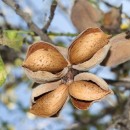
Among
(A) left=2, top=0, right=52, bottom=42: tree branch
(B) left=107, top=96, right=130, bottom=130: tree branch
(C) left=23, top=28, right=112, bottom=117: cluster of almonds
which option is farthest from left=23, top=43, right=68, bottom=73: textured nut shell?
(B) left=107, top=96, right=130, bottom=130: tree branch

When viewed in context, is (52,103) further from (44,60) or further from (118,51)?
(118,51)

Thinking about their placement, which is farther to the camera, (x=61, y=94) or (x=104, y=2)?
(x=104, y=2)

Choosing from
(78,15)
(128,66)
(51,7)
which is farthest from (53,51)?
(128,66)

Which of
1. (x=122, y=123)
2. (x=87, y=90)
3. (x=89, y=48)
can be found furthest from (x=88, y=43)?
(x=122, y=123)

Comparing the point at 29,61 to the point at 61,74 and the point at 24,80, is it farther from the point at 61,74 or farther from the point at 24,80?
the point at 24,80

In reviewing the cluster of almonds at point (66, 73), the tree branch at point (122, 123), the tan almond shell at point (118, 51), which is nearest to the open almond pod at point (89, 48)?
the cluster of almonds at point (66, 73)

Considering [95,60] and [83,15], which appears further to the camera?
[83,15]
